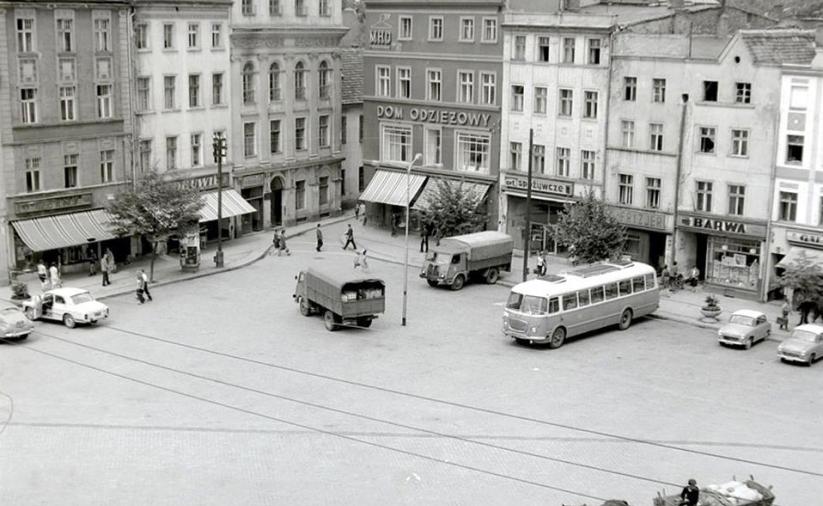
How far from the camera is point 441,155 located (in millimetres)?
73688

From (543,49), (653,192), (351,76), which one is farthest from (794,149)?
(351,76)

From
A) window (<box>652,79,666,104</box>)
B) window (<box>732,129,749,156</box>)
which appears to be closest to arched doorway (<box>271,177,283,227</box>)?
window (<box>652,79,666,104</box>)

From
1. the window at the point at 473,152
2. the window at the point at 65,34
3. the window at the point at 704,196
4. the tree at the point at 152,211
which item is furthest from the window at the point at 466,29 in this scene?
the window at the point at 65,34

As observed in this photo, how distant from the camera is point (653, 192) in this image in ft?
206

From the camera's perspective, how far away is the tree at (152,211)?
60156mm

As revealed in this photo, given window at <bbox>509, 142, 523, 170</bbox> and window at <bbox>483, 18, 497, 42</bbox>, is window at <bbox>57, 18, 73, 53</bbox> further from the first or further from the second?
window at <bbox>509, 142, 523, 170</bbox>

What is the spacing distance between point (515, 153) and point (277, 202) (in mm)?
18254

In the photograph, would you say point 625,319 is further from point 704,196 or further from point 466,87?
point 466,87

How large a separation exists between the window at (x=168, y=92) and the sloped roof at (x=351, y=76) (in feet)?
55.9

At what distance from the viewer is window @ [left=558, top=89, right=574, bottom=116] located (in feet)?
217

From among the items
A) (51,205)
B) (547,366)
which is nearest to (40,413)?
(547,366)

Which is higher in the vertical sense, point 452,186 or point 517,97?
point 517,97

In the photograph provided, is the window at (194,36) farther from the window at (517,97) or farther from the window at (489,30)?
the window at (517,97)

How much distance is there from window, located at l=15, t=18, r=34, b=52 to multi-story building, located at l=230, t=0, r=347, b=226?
15.6 meters
